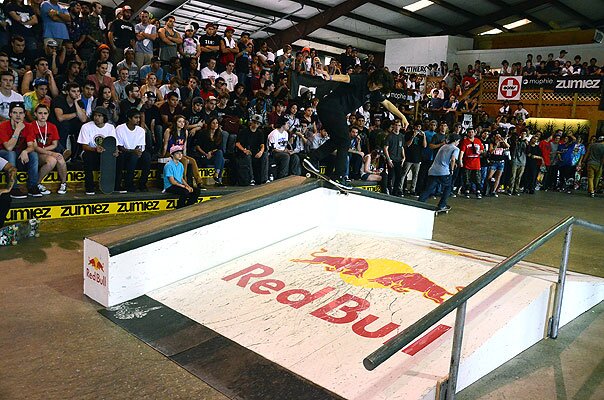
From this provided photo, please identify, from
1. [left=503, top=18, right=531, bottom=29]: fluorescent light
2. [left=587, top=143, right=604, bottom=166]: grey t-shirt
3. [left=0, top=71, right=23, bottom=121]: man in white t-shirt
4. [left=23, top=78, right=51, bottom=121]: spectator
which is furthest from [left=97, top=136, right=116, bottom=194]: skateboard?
[left=503, top=18, right=531, bottom=29]: fluorescent light

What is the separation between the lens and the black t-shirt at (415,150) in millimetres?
11297

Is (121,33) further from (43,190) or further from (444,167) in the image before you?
(444,167)

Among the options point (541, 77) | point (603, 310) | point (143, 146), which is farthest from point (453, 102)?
point (603, 310)

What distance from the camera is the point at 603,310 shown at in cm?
425

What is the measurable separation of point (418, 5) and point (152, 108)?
1625cm

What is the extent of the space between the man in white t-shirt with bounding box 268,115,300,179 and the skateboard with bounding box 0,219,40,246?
185 inches

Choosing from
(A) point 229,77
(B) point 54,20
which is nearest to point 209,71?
(A) point 229,77

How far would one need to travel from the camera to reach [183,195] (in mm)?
7398

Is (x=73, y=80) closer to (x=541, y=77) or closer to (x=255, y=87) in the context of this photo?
(x=255, y=87)

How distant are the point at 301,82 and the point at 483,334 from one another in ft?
33.2

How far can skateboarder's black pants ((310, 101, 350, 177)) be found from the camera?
551 cm

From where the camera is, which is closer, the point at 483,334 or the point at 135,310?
the point at 483,334

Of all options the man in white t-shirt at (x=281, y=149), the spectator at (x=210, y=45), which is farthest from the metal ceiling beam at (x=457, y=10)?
the man in white t-shirt at (x=281, y=149)

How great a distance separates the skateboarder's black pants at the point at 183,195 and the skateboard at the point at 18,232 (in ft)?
6.51
